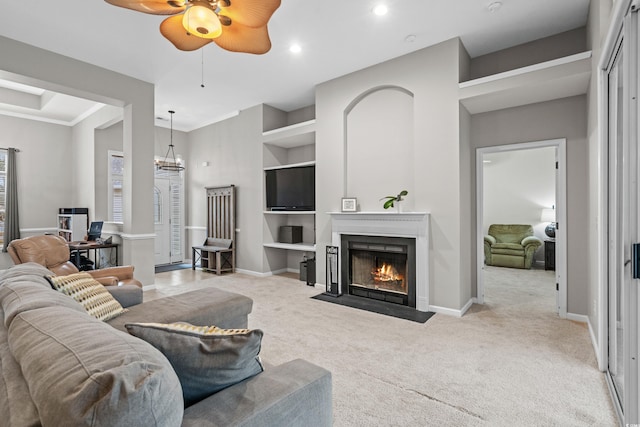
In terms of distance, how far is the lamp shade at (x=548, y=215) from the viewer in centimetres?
663

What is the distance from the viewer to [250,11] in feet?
6.80

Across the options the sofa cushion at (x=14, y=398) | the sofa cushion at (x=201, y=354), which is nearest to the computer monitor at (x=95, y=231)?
the sofa cushion at (x=14, y=398)

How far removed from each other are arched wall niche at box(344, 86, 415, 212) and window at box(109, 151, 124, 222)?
483 centimetres

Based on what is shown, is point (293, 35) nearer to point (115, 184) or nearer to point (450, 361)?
point (450, 361)

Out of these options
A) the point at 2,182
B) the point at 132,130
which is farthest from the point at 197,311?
the point at 2,182

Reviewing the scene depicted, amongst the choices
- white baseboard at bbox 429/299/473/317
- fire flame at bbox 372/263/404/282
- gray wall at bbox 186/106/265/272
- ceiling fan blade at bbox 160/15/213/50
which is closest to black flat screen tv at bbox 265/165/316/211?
gray wall at bbox 186/106/265/272

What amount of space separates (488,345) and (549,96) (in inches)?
109

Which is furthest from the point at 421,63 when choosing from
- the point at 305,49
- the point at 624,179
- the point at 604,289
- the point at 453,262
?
the point at 604,289

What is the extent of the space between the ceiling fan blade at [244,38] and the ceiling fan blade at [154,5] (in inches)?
12.8

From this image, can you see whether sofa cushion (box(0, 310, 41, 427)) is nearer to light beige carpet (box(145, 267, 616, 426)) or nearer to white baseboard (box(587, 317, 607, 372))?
light beige carpet (box(145, 267, 616, 426))

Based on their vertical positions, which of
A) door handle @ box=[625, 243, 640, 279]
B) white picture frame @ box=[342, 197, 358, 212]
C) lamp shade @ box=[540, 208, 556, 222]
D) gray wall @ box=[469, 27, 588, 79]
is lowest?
door handle @ box=[625, 243, 640, 279]

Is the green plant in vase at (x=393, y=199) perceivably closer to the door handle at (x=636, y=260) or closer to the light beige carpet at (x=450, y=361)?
the light beige carpet at (x=450, y=361)

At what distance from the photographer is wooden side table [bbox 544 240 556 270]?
6219mm

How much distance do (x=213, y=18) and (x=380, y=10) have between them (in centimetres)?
183
